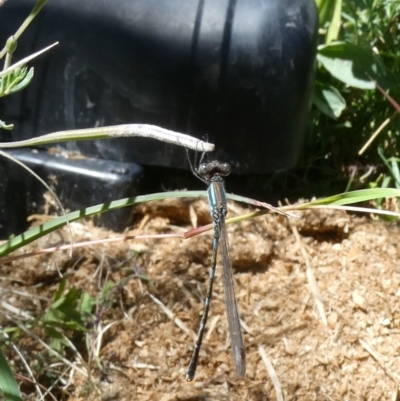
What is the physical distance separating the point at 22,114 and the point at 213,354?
3.01 feet

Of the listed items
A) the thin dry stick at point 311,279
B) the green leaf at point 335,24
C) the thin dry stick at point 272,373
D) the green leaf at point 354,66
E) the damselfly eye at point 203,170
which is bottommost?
the thin dry stick at point 272,373

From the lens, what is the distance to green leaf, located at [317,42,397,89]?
6.28ft

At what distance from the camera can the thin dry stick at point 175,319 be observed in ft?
4.73

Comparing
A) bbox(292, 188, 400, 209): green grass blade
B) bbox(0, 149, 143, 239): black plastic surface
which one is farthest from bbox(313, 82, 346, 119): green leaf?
bbox(292, 188, 400, 209): green grass blade

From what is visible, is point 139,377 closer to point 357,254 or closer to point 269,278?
point 269,278

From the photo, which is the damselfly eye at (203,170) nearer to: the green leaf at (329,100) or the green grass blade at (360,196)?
the green grass blade at (360,196)

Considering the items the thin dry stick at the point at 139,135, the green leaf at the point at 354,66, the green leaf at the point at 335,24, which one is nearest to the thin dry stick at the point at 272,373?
the thin dry stick at the point at 139,135

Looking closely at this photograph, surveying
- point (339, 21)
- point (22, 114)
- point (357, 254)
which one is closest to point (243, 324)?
point (357, 254)

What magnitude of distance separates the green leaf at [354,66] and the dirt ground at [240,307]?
518mm

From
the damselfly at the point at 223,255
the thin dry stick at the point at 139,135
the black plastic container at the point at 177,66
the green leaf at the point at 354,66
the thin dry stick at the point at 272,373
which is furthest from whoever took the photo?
the green leaf at the point at 354,66

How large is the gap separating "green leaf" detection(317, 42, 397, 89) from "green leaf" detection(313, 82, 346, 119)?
0.06 meters

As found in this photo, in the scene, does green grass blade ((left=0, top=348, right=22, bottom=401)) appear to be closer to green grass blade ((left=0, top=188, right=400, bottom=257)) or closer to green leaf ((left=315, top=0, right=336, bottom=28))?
green grass blade ((left=0, top=188, right=400, bottom=257))

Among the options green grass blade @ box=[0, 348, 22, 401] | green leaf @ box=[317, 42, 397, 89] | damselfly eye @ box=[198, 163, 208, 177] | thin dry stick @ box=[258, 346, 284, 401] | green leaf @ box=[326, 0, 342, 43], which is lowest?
thin dry stick @ box=[258, 346, 284, 401]

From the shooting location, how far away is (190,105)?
1.63 metres
